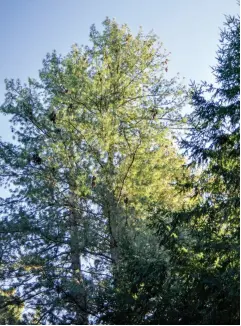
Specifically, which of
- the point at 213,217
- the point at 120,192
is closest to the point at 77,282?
the point at 120,192

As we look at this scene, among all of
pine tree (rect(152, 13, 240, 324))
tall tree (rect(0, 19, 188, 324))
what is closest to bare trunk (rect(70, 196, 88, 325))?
tall tree (rect(0, 19, 188, 324))

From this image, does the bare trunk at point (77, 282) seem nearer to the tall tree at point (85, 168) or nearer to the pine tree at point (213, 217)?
the tall tree at point (85, 168)

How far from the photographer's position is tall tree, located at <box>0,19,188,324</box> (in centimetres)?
877

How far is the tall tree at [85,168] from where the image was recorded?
8.77 metres

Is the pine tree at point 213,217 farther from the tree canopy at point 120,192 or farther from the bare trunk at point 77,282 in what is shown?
the bare trunk at point 77,282

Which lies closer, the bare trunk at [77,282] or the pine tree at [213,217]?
the pine tree at [213,217]

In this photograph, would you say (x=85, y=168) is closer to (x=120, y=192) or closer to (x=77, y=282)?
(x=120, y=192)

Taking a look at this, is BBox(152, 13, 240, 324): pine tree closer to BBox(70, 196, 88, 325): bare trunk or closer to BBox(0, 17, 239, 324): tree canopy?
BBox(0, 17, 239, 324): tree canopy

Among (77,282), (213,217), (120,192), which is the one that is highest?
(120,192)

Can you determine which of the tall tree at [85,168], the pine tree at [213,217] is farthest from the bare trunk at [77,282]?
the pine tree at [213,217]

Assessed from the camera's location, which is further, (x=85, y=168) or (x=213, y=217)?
(x=85, y=168)

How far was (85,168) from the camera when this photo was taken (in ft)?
31.4

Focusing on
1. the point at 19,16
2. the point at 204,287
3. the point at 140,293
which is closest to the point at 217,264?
the point at 204,287

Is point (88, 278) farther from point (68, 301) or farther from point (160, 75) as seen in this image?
point (160, 75)
